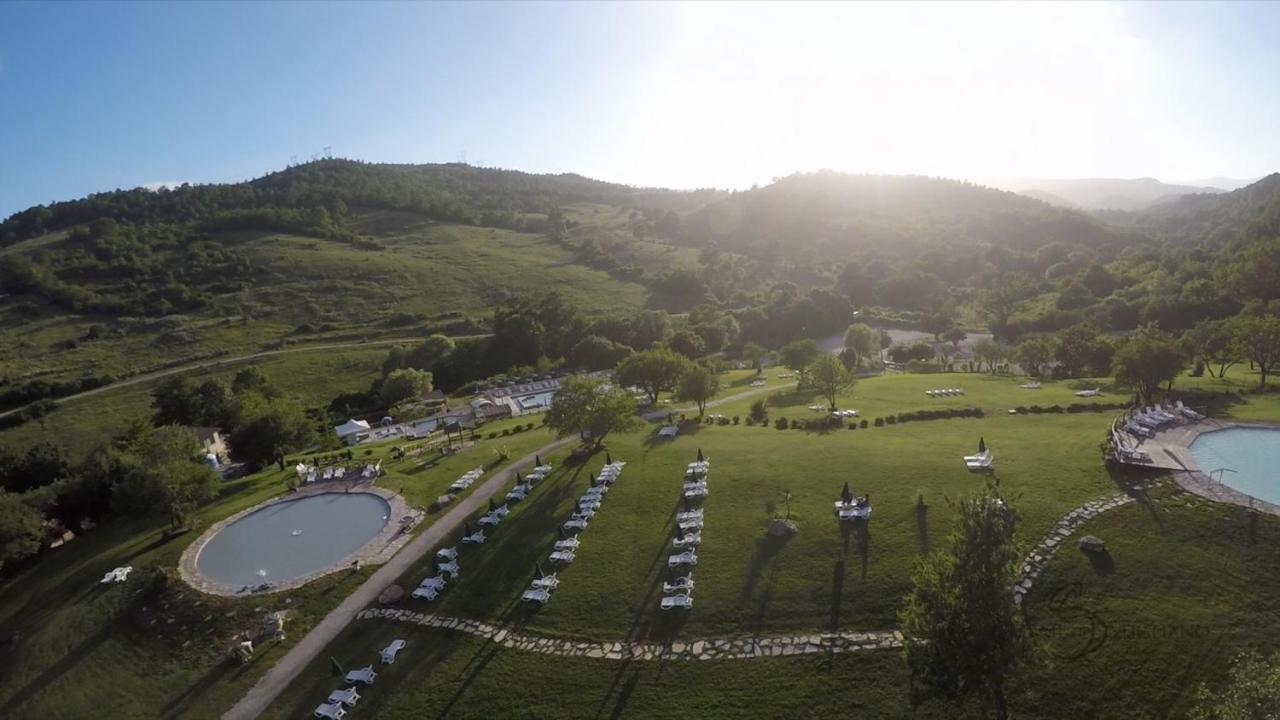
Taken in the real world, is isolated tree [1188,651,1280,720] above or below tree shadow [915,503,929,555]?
above

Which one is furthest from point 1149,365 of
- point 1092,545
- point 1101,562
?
point 1101,562

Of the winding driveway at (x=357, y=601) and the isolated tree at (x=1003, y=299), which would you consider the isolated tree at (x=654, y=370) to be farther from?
the isolated tree at (x=1003, y=299)

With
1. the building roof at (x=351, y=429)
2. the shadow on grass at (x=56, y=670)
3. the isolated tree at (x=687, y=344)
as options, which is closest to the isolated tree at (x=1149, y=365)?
the isolated tree at (x=687, y=344)

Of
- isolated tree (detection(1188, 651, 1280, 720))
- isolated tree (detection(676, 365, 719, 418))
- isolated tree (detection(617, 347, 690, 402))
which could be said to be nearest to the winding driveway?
isolated tree (detection(676, 365, 719, 418))

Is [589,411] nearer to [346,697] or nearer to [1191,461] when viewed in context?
[346,697]

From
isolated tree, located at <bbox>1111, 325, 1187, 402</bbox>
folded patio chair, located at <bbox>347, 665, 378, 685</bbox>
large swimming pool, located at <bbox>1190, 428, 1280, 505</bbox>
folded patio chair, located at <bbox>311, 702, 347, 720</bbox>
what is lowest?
folded patio chair, located at <bbox>311, 702, 347, 720</bbox>

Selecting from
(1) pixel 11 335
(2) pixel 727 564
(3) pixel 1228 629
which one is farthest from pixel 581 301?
A: (3) pixel 1228 629

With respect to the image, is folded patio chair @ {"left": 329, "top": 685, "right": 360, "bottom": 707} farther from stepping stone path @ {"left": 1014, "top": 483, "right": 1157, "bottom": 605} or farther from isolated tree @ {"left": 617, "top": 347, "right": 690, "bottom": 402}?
isolated tree @ {"left": 617, "top": 347, "right": 690, "bottom": 402}

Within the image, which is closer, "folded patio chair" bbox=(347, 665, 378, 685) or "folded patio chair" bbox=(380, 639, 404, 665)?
"folded patio chair" bbox=(347, 665, 378, 685)

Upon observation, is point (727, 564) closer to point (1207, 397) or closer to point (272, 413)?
point (1207, 397)
